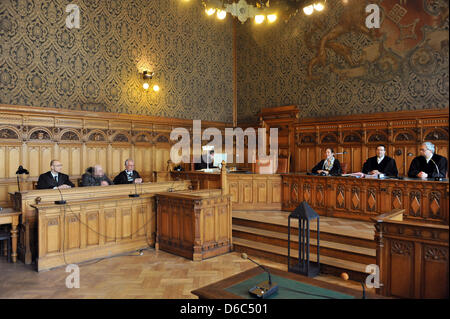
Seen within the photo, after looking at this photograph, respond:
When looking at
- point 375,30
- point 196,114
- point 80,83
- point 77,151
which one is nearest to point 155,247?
point 77,151

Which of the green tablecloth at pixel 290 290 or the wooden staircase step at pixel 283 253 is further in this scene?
the wooden staircase step at pixel 283 253

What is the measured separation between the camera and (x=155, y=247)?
652 centimetres

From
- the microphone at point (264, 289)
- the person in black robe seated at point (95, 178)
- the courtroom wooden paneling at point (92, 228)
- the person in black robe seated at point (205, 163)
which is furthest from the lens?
the person in black robe seated at point (205, 163)

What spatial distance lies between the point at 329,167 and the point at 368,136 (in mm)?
1786

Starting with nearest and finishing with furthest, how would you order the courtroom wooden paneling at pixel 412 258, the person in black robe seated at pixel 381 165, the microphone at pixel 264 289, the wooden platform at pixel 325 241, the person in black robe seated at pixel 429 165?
the microphone at pixel 264 289, the courtroom wooden paneling at pixel 412 258, the wooden platform at pixel 325 241, the person in black robe seated at pixel 429 165, the person in black robe seated at pixel 381 165

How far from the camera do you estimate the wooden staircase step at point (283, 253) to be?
198 inches

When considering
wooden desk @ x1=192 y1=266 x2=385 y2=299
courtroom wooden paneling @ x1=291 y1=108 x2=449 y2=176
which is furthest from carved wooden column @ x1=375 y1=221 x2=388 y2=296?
courtroom wooden paneling @ x1=291 y1=108 x2=449 y2=176

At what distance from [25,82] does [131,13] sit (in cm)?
342

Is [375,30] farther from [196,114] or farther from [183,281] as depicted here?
[183,281]

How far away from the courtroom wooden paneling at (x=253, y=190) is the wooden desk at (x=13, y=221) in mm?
4133

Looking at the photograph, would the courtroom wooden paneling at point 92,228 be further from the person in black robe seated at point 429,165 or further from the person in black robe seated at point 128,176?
the person in black robe seated at point 429,165

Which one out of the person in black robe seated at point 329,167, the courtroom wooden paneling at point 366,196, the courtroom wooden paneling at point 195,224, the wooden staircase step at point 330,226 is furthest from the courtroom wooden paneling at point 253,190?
the courtroom wooden paneling at point 195,224

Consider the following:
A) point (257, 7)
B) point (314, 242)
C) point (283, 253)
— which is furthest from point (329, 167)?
point (257, 7)

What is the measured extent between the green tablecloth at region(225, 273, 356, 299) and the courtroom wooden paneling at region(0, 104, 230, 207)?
21.2 ft
